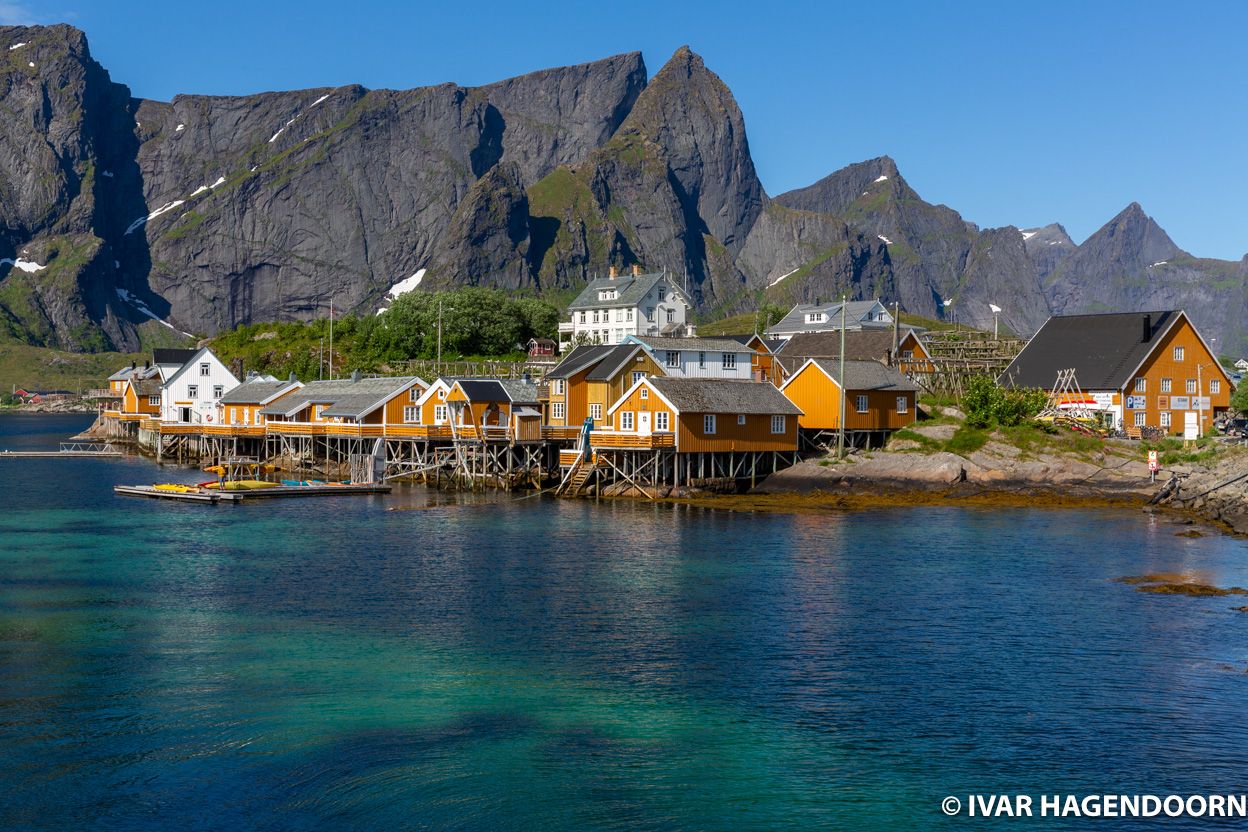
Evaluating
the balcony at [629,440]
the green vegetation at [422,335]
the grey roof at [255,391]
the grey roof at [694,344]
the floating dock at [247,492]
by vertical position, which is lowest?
the floating dock at [247,492]

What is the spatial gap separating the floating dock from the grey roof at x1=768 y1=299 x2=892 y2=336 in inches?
2520

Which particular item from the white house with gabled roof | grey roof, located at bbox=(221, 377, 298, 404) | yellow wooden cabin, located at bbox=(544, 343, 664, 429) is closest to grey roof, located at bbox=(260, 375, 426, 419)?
grey roof, located at bbox=(221, 377, 298, 404)

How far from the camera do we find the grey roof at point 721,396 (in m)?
69.1

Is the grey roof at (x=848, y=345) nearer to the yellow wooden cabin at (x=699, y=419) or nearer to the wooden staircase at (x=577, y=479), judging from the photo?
the yellow wooden cabin at (x=699, y=419)

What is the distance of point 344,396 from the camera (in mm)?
87375

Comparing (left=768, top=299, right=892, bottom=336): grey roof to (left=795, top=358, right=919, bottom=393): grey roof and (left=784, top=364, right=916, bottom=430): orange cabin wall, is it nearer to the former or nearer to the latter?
(left=795, top=358, right=919, bottom=393): grey roof

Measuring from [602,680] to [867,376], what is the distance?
51304 millimetres

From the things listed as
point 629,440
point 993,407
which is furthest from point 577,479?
point 993,407

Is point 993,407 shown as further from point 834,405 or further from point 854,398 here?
point 834,405

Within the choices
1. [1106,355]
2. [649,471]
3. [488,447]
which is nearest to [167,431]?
[488,447]

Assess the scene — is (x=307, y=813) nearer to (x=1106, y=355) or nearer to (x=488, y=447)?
(x=488, y=447)

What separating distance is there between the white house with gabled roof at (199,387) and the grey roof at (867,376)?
5688 centimetres

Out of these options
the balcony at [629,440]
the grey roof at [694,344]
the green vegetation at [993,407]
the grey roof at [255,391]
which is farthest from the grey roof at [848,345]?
the grey roof at [255,391]

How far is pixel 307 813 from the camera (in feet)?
72.7
